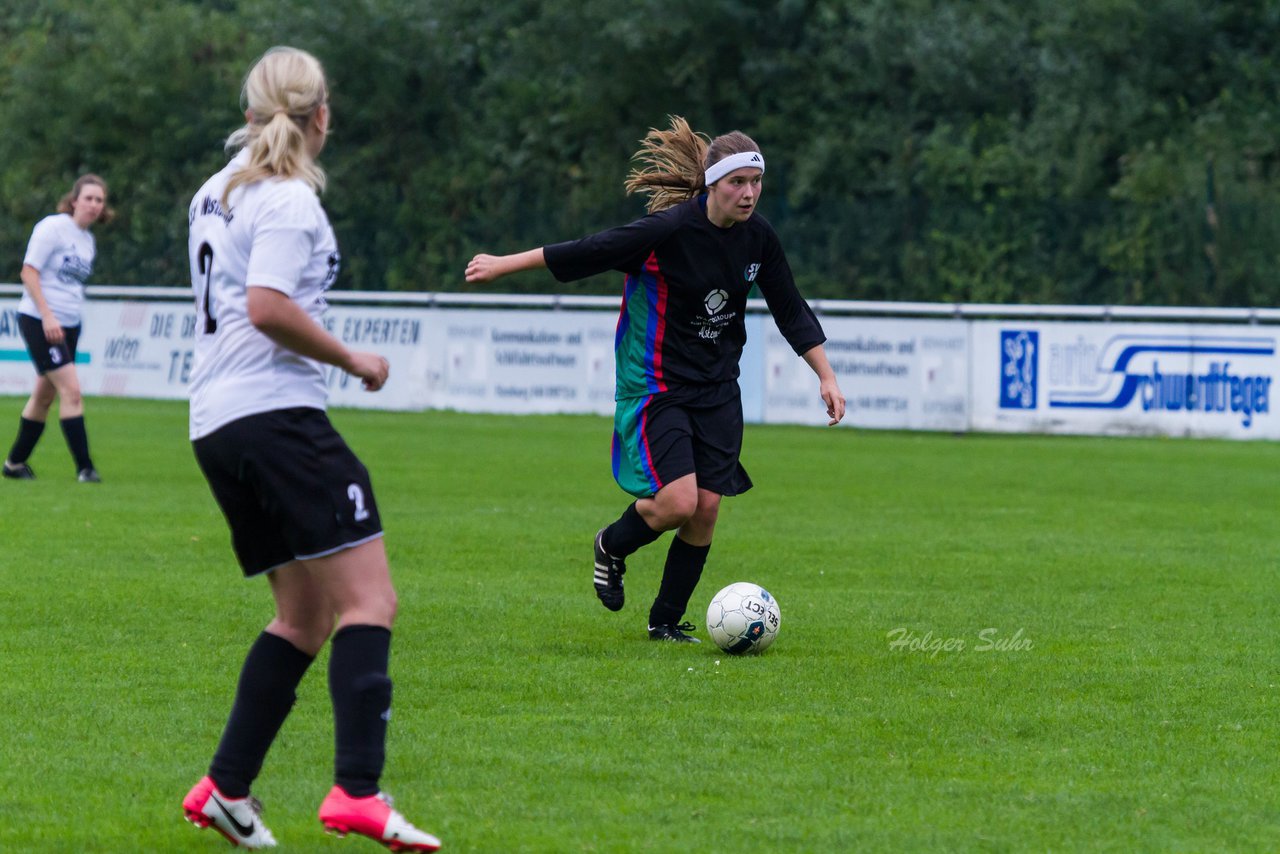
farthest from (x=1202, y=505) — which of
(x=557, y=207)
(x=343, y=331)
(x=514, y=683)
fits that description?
(x=557, y=207)

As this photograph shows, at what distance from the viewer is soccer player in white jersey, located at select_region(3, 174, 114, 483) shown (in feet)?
42.4

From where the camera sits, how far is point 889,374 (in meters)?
20.1

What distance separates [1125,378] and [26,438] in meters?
10.9

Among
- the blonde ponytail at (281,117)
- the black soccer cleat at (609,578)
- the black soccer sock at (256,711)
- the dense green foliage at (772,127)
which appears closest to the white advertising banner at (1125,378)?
the dense green foliage at (772,127)

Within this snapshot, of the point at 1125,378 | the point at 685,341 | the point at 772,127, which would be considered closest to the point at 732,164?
the point at 685,341

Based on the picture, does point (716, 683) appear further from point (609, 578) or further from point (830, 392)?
point (830, 392)

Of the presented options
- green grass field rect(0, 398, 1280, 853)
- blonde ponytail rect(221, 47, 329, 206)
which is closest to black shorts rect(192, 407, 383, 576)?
blonde ponytail rect(221, 47, 329, 206)

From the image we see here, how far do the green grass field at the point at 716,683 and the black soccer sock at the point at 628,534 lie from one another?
1.18 feet

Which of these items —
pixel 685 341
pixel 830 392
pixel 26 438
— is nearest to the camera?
pixel 830 392

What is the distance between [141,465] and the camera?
49.6 feet

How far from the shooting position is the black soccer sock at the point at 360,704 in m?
4.18

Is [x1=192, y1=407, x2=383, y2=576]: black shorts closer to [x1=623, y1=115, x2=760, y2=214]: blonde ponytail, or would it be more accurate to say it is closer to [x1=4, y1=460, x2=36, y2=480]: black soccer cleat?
[x1=623, y1=115, x2=760, y2=214]: blonde ponytail

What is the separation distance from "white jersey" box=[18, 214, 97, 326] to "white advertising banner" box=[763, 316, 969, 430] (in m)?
8.34

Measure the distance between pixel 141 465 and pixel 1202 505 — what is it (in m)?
8.13
